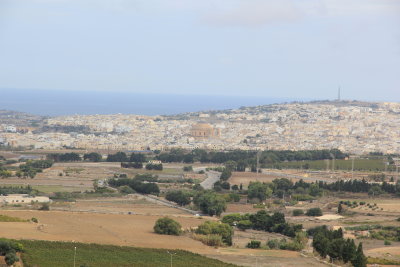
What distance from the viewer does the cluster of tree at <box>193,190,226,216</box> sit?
2216 inches

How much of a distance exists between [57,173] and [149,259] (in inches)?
1573

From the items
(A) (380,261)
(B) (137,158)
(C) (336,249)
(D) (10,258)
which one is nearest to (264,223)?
(A) (380,261)

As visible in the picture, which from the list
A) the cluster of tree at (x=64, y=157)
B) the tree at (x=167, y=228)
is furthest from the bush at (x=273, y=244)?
the cluster of tree at (x=64, y=157)

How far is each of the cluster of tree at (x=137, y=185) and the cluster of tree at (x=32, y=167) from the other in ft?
23.5

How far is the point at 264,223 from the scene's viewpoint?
168 feet

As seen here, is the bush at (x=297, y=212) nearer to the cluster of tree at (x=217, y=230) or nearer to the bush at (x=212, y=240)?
the cluster of tree at (x=217, y=230)

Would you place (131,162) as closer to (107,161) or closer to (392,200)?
(107,161)

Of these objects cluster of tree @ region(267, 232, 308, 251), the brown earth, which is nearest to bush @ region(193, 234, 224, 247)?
the brown earth

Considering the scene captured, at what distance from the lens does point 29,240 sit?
131 feet

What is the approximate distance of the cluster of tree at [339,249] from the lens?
38312mm

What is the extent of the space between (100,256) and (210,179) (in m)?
Answer: 39.9

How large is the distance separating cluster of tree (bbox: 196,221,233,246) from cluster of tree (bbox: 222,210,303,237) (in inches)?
154

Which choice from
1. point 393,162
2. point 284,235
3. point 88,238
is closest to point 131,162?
point 393,162

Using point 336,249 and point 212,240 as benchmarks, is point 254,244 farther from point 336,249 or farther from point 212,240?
point 336,249
